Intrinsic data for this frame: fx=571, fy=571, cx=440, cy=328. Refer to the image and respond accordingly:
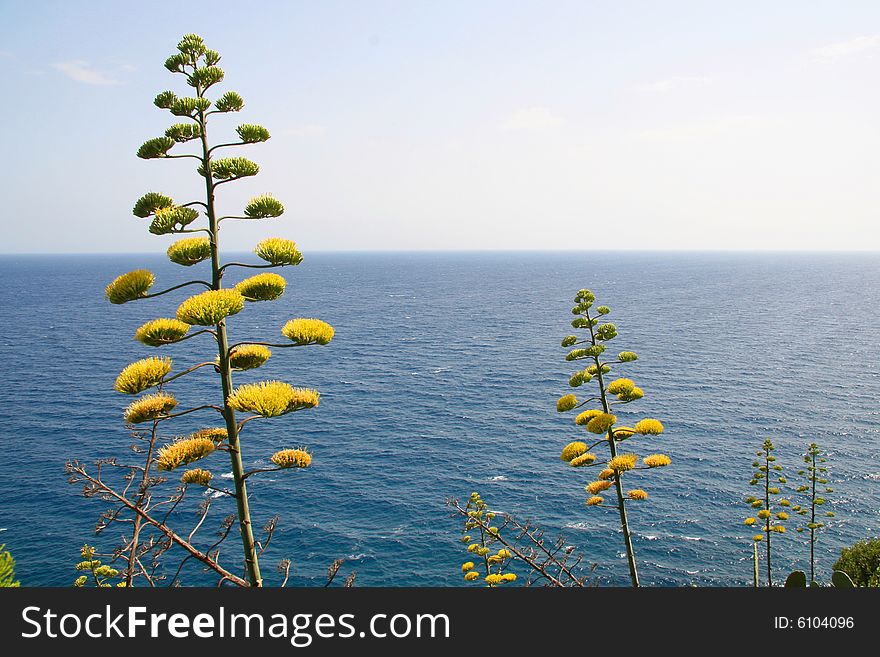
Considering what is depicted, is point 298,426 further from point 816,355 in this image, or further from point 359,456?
point 816,355

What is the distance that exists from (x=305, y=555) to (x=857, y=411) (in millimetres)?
67321

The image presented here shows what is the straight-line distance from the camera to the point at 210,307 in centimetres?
646

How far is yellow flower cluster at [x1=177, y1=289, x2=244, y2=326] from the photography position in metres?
6.34

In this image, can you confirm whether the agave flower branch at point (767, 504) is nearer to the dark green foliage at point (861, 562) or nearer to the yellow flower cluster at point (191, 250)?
the dark green foliage at point (861, 562)

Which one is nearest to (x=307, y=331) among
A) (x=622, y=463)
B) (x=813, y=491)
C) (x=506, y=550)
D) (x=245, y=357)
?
(x=245, y=357)

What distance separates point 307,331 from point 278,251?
3.94 ft

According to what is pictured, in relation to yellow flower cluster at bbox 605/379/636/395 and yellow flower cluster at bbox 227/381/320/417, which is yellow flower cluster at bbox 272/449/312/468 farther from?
yellow flower cluster at bbox 605/379/636/395

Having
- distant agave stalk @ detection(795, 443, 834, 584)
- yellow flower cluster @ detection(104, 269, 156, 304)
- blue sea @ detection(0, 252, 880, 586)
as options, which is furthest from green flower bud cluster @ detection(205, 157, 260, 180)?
blue sea @ detection(0, 252, 880, 586)

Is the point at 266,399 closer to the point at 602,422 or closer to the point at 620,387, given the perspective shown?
the point at 602,422

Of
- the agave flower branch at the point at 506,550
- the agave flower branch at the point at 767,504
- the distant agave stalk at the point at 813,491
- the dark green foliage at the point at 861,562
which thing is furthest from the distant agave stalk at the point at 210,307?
the dark green foliage at the point at 861,562

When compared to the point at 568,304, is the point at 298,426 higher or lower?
lower

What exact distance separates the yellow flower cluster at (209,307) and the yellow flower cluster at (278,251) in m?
1.00

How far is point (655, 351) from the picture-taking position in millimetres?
102062
